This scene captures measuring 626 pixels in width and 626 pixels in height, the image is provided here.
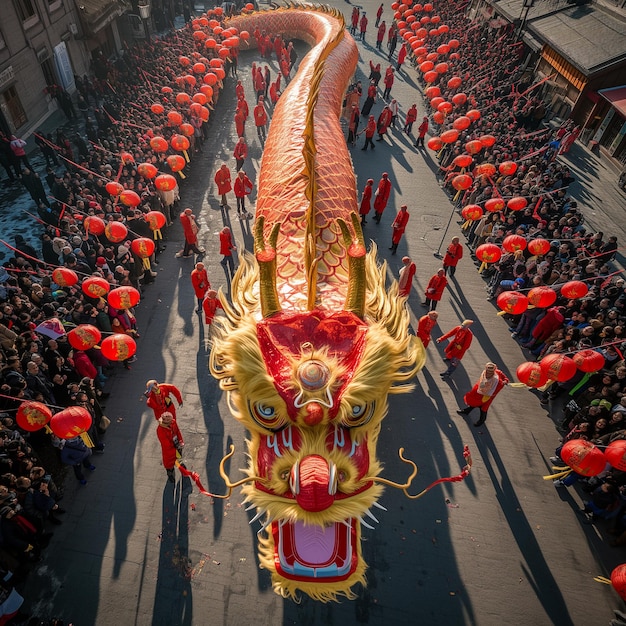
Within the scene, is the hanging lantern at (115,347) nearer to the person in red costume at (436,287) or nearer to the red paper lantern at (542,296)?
the person in red costume at (436,287)

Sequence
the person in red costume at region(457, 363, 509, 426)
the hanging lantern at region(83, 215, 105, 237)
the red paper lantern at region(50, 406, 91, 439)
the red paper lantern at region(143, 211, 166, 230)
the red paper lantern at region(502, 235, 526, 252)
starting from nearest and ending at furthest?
the red paper lantern at region(50, 406, 91, 439) < the person in red costume at region(457, 363, 509, 426) < the hanging lantern at region(83, 215, 105, 237) < the red paper lantern at region(502, 235, 526, 252) < the red paper lantern at region(143, 211, 166, 230)

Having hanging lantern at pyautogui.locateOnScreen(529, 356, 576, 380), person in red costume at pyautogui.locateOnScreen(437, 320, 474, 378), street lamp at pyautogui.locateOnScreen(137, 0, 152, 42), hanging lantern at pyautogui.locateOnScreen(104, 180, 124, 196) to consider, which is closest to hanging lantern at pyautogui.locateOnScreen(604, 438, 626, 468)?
hanging lantern at pyautogui.locateOnScreen(529, 356, 576, 380)

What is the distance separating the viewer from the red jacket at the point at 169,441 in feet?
21.0

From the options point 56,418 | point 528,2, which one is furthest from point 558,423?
point 528,2

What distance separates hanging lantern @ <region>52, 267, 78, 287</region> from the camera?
314 inches

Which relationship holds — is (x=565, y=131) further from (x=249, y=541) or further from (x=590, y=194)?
(x=249, y=541)

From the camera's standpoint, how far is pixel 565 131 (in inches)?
634

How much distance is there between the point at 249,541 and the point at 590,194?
1573cm

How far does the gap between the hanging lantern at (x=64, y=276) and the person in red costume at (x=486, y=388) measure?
24.5 ft

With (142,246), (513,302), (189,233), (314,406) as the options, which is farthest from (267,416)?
(189,233)

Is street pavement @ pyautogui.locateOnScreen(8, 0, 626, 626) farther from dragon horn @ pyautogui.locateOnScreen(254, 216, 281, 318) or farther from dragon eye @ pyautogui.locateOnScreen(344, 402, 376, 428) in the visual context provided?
dragon horn @ pyautogui.locateOnScreen(254, 216, 281, 318)

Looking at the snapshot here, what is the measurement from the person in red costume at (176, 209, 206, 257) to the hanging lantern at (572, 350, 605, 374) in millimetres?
8629

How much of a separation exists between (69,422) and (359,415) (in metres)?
4.07

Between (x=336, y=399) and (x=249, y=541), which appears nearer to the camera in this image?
(x=336, y=399)
